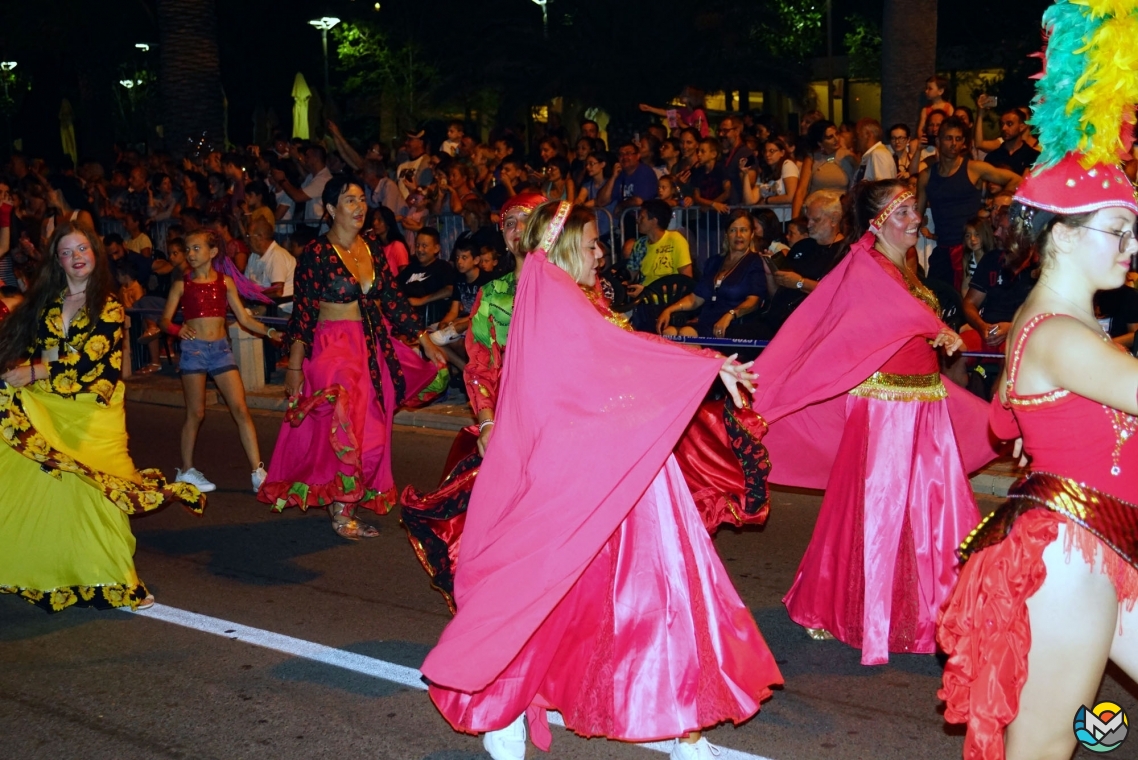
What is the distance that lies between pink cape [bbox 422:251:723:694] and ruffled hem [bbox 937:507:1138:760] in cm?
123

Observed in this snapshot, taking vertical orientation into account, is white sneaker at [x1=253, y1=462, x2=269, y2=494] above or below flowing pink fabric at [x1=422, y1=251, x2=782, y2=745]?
below

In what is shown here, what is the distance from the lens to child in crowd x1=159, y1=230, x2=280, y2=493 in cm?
909

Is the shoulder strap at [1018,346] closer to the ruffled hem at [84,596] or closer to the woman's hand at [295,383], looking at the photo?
the ruffled hem at [84,596]

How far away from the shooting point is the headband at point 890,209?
5742 mm

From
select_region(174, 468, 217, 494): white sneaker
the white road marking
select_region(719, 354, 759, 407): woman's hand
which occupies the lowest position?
select_region(174, 468, 217, 494): white sneaker

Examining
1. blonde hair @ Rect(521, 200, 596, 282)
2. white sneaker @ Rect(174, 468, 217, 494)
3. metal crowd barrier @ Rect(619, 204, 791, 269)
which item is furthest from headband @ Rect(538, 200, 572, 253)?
metal crowd barrier @ Rect(619, 204, 791, 269)

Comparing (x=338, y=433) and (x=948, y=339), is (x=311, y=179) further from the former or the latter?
(x=948, y=339)

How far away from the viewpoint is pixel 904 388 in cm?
575

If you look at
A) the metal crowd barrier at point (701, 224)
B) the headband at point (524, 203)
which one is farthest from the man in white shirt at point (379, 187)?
the headband at point (524, 203)

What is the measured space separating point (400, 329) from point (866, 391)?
3115mm

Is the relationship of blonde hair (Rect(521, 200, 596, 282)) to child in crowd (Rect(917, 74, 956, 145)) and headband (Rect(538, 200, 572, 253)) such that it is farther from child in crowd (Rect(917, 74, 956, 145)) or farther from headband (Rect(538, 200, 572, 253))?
child in crowd (Rect(917, 74, 956, 145))

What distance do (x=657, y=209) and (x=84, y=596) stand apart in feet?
22.2

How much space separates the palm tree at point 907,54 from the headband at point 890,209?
1049 centimetres

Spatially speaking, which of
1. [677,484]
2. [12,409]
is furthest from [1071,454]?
[12,409]
